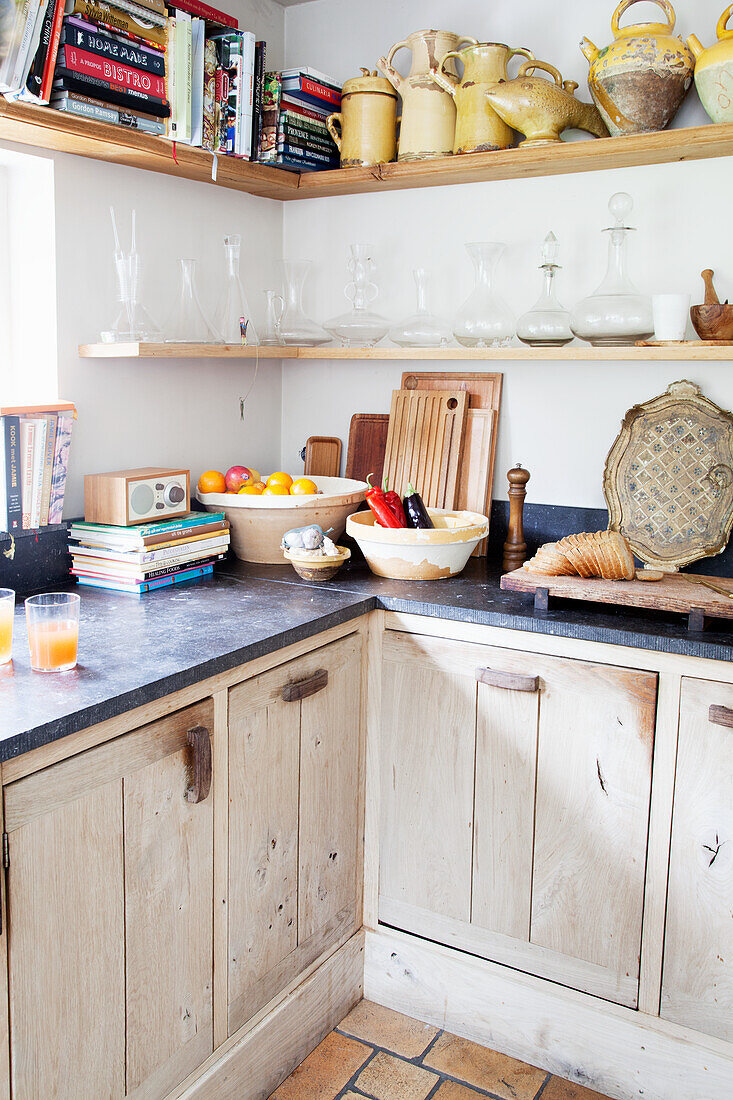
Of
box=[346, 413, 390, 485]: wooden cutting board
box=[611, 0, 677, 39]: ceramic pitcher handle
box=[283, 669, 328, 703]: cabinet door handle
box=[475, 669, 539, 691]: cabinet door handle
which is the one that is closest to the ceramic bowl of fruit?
box=[346, 413, 390, 485]: wooden cutting board

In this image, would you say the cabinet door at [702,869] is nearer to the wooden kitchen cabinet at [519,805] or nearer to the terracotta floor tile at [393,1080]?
the wooden kitchen cabinet at [519,805]

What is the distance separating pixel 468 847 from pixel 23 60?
1.84 metres

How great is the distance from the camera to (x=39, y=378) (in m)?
2.24

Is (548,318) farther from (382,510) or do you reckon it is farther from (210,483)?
(210,483)

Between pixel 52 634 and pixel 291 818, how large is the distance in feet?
2.21

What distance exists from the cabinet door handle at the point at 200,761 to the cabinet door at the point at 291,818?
0.30 feet

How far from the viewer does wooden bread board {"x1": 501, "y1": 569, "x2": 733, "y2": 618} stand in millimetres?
1854

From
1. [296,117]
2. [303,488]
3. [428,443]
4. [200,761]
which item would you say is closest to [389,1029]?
[200,761]

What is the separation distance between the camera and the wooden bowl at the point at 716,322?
2.12 m

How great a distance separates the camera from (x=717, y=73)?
206 centimetres

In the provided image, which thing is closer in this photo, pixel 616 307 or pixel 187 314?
pixel 616 307

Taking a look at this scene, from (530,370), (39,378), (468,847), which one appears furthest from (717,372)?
(39,378)

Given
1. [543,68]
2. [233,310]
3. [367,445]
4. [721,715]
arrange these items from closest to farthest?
[721,715]
[543,68]
[233,310]
[367,445]

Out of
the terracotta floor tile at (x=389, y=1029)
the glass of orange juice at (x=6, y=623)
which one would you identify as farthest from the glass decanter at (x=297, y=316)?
the terracotta floor tile at (x=389, y=1029)
